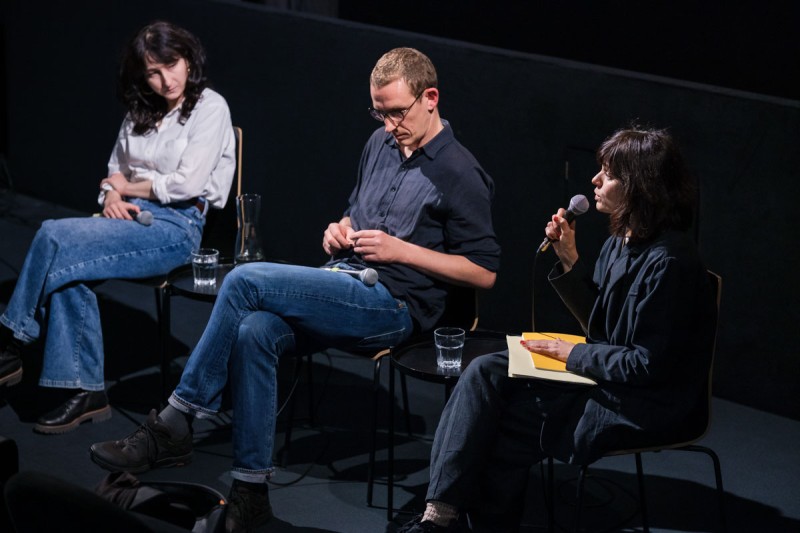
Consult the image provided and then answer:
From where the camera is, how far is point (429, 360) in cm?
310

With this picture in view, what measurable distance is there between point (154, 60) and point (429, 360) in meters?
1.58

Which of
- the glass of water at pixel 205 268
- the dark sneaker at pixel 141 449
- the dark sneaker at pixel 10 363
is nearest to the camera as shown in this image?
the dark sneaker at pixel 141 449

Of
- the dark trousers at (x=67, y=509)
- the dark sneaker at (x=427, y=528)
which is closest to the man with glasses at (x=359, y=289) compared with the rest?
the dark sneaker at (x=427, y=528)

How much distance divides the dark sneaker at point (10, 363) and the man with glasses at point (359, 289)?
0.72m

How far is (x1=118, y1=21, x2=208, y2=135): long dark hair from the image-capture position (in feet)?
13.0

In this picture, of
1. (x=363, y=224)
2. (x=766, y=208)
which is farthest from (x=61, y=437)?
(x=766, y=208)

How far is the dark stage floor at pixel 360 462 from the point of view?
3305 millimetres

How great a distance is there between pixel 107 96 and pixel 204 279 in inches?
106

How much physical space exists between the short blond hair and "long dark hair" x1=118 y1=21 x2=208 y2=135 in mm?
960

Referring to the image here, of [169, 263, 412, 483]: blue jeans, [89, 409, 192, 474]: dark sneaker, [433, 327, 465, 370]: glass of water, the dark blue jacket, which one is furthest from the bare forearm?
[89, 409, 192, 474]: dark sneaker

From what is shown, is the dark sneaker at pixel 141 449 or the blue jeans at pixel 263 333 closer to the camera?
the blue jeans at pixel 263 333

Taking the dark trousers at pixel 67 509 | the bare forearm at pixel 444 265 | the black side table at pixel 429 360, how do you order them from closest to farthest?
the dark trousers at pixel 67 509
the black side table at pixel 429 360
the bare forearm at pixel 444 265

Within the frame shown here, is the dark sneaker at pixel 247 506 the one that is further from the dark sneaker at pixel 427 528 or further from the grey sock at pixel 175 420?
the dark sneaker at pixel 427 528

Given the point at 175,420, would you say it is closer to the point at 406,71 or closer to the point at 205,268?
the point at 205,268
